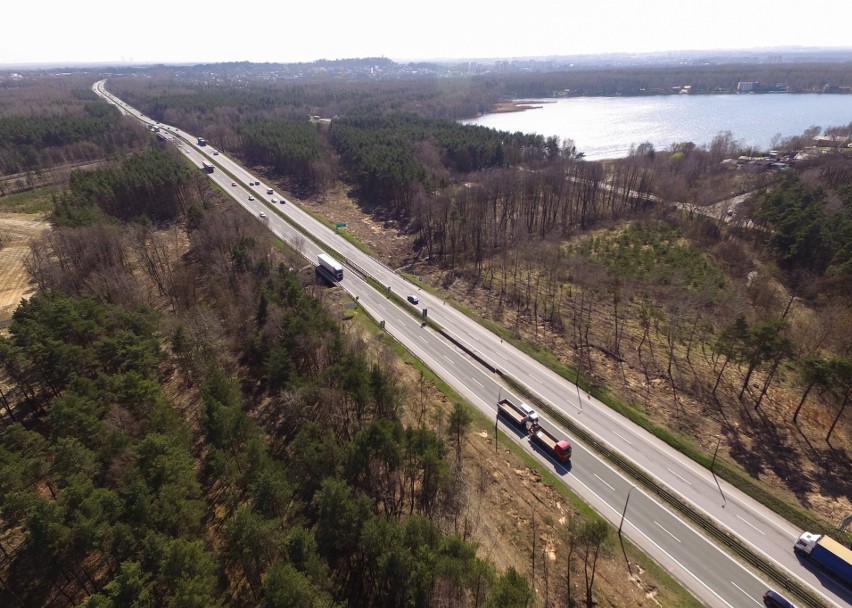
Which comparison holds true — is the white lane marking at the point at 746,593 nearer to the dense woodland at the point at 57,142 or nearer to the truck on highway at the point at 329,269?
the truck on highway at the point at 329,269

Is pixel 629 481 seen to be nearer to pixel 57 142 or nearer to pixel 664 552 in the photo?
pixel 664 552

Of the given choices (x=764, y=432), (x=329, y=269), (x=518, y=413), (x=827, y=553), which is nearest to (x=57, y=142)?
(x=329, y=269)

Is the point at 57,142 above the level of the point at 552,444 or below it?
above

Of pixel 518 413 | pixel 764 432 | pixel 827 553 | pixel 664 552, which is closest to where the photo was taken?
pixel 827 553

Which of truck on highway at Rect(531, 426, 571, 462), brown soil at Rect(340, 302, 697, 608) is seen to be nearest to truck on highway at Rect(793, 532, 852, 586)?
brown soil at Rect(340, 302, 697, 608)

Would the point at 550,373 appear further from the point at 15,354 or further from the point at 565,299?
the point at 15,354

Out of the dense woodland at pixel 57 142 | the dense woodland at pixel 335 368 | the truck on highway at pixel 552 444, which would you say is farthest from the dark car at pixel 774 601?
the dense woodland at pixel 57 142

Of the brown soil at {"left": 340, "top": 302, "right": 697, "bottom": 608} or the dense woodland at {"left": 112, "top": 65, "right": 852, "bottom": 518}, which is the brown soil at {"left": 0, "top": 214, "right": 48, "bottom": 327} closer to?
the dense woodland at {"left": 112, "top": 65, "right": 852, "bottom": 518}
